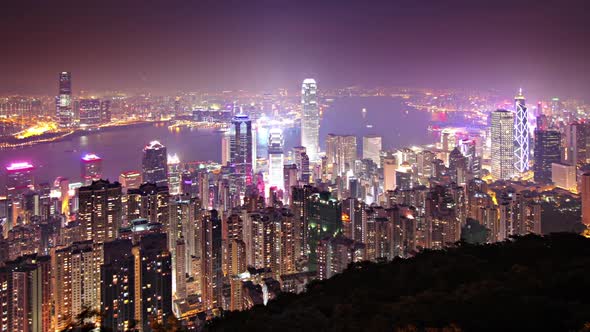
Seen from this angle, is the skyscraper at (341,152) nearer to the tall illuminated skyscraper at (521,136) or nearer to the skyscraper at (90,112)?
the tall illuminated skyscraper at (521,136)

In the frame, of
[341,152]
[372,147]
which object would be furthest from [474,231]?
[372,147]

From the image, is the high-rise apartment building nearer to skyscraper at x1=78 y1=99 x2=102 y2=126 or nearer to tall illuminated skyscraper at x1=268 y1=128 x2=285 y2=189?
tall illuminated skyscraper at x1=268 y1=128 x2=285 y2=189

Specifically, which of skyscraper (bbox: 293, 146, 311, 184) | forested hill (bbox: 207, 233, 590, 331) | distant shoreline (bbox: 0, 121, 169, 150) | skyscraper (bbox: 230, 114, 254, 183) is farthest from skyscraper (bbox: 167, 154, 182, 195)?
forested hill (bbox: 207, 233, 590, 331)

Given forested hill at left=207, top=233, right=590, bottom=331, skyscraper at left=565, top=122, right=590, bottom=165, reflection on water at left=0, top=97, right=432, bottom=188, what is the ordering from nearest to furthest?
forested hill at left=207, top=233, right=590, bottom=331 → reflection on water at left=0, top=97, right=432, bottom=188 → skyscraper at left=565, top=122, right=590, bottom=165

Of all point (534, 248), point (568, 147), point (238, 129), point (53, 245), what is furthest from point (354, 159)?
point (534, 248)

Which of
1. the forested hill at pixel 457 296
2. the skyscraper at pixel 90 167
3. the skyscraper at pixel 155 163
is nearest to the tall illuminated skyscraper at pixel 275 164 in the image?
the skyscraper at pixel 155 163

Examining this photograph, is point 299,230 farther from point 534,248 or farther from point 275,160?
point 275,160

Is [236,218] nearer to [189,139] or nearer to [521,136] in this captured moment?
[189,139]
